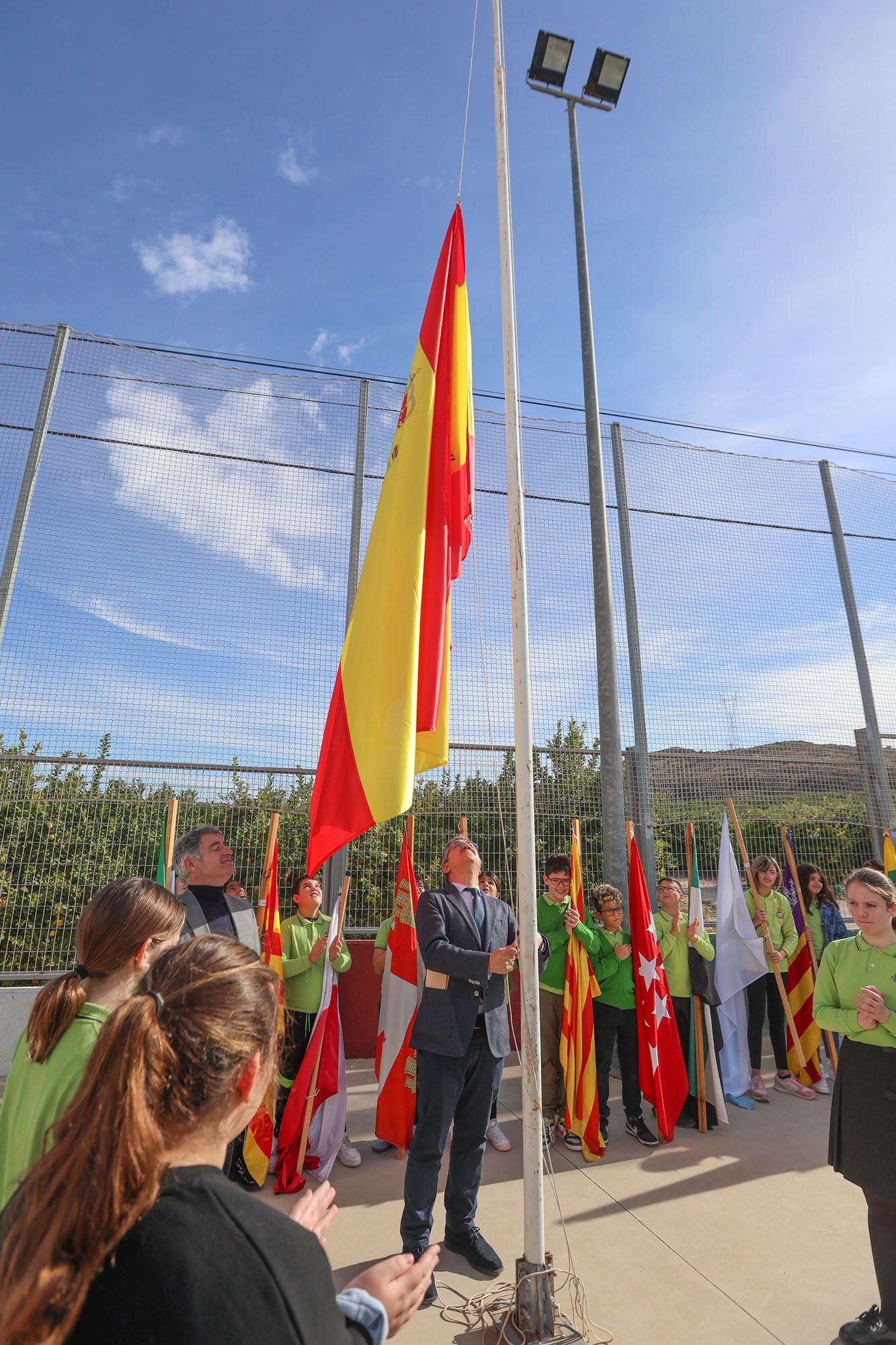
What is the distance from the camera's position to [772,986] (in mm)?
6273

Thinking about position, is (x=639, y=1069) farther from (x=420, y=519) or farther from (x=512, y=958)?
(x=420, y=519)

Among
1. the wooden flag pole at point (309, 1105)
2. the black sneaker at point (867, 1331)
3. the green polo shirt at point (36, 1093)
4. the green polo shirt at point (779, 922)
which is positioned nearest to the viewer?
the green polo shirt at point (36, 1093)

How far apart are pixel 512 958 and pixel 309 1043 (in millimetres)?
1984

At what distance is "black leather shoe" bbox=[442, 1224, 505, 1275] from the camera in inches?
126

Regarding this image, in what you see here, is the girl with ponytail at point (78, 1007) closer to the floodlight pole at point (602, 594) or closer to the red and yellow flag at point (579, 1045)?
the red and yellow flag at point (579, 1045)

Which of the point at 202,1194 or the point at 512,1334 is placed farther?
the point at 512,1334

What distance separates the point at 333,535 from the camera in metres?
6.34

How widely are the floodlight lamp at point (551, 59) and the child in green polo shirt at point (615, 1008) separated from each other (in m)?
6.55

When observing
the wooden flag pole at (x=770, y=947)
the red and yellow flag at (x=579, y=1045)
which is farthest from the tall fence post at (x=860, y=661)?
the red and yellow flag at (x=579, y=1045)

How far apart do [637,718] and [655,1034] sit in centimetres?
259

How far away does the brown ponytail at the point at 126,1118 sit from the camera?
34.8 inches

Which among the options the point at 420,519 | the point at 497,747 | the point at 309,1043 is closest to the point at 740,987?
the point at 497,747

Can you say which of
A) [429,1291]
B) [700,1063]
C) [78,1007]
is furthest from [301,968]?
[78,1007]

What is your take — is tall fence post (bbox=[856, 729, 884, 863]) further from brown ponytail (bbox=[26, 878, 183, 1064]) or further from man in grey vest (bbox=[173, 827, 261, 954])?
brown ponytail (bbox=[26, 878, 183, 1064])
